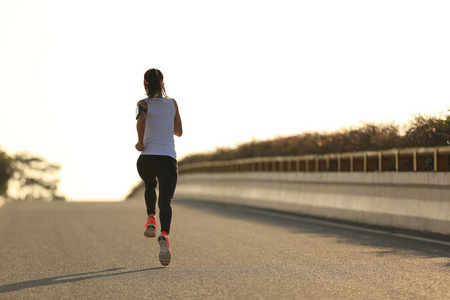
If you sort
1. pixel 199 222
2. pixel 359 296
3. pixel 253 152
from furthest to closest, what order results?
pixel 253 152 → pixel 199 222 → pixel 359 296

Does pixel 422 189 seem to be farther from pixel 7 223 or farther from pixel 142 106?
pixel 7 223

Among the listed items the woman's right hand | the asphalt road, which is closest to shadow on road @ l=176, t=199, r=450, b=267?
the asphalt road

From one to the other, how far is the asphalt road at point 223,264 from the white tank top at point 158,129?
1258 millimetres

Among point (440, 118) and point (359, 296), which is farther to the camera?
point (440, 118)

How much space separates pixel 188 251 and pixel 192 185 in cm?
2060

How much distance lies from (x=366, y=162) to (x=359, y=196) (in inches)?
33.8

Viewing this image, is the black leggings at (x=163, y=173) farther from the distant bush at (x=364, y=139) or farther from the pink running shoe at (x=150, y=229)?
the distant bush at (x=364, y=139)

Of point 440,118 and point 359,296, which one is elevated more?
point 440,118

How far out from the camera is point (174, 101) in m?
8.98

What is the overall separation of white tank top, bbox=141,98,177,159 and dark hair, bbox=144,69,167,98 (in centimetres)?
9

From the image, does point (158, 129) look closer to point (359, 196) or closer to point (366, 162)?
point (359, 196)

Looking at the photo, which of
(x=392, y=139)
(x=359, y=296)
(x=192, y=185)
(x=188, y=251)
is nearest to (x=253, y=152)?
(x=192, y=185)

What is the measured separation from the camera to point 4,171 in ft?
308

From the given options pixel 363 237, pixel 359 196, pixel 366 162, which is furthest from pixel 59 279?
pixel 366 162
